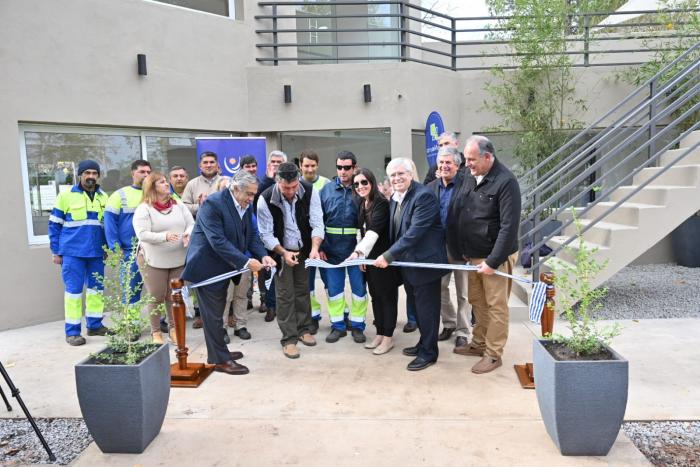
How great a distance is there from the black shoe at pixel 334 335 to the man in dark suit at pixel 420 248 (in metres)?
1.02

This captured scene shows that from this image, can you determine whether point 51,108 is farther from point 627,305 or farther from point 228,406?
point 627,305

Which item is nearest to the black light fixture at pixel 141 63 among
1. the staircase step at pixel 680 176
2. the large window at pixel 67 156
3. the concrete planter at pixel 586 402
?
the large window at pixel 67 156

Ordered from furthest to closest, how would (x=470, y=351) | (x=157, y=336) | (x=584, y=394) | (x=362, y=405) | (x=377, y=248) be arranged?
(x=157, y=336)
(x=377, y=248)
(x=470, y=351)
(x=362, y=405)
(x=584, y=394)

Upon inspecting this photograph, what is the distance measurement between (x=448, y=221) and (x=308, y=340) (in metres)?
1.82

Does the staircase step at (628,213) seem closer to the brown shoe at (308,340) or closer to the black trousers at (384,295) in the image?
the black trousers at (384,295)

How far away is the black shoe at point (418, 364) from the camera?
14.1ft

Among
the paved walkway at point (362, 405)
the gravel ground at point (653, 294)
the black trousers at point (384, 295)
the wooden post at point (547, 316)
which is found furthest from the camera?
the gravel ground at point (653, 294)

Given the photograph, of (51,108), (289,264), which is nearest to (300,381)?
(289,264)

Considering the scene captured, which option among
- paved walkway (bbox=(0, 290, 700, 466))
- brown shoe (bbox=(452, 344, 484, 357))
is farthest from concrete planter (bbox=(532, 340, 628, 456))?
brown shoe (bbox=(452, 344, 484, 357))

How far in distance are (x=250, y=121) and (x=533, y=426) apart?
20.3 ft

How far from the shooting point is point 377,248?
4.73m

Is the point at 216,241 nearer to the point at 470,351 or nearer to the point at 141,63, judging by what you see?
the point at 470,351

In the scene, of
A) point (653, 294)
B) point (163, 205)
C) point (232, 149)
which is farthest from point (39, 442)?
point (653, 294)

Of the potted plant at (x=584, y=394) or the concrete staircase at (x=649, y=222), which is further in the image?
the concrete staircase at (x=649, y=222)
